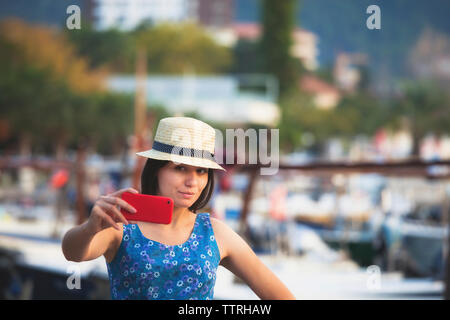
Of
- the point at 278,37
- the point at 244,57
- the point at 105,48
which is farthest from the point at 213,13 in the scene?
the point at 278,37

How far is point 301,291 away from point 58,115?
42.6 meters

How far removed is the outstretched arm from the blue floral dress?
0.08 m

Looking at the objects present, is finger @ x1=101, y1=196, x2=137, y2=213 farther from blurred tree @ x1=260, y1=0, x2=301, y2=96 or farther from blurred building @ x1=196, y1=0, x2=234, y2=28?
blurred building @ x1=196, y1=0, x2=234, y2=28

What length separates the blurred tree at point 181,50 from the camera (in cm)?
9200

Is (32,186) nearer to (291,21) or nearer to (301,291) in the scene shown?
(301,291)

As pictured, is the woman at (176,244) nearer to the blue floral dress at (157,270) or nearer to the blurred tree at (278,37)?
the blue floral dress at (157,270)

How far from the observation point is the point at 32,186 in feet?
76.1

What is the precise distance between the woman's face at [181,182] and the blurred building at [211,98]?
59.9 m

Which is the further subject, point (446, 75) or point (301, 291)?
point (446, 75)

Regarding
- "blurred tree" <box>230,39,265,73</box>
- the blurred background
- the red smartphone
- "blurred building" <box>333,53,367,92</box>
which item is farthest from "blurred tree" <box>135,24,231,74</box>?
the red smartphone

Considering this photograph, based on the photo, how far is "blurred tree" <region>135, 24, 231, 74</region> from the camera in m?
92.0

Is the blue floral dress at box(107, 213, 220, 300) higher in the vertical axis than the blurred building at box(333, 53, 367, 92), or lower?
lower

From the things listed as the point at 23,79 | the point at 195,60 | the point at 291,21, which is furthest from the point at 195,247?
the point at 195,60

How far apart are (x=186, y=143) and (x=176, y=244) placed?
26cm
